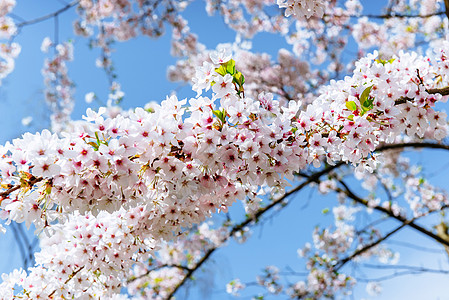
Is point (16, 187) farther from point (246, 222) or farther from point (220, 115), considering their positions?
point (246, 222)

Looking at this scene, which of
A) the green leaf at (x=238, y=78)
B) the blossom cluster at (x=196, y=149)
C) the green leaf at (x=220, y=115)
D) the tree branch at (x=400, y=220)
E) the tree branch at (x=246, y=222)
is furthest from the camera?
the tree branch at (x=400, y=220)

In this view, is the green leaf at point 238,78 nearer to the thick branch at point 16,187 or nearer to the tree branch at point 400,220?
the thick branch at point 16,187

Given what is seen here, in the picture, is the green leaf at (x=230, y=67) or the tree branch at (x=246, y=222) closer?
the green leaf at (x=230, y=67)

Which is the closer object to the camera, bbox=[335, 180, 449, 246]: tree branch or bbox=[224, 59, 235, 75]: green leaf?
bbox=[224, 59, 235, 75]: green leaf

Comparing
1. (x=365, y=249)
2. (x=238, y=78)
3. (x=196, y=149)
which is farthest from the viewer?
(x=365, y=249)

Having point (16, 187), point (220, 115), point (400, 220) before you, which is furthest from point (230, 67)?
point (400, 220)

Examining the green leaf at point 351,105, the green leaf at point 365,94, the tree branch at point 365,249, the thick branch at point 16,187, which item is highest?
the tree branch at point 365,249

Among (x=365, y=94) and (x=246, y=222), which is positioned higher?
(x=246, y=222)

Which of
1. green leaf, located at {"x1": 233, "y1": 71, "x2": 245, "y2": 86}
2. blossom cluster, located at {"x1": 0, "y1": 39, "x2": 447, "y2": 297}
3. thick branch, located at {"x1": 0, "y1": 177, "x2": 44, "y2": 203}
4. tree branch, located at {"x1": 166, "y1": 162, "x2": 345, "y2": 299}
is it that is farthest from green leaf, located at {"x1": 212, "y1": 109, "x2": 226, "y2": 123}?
tree branch, located at {"x1": 166, "y1": 162, "x2": 345, "y2": 299}

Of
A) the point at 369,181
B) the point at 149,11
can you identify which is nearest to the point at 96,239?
the point at 149,11

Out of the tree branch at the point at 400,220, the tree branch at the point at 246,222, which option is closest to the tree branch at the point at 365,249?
the tree branch at the point at 400,220

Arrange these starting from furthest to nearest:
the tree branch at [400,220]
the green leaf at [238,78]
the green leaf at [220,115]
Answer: the tree branch at [400,220]
the green leaf at [238,78]
the green leaf at [220,115]

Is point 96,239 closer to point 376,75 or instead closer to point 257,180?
point 257,180

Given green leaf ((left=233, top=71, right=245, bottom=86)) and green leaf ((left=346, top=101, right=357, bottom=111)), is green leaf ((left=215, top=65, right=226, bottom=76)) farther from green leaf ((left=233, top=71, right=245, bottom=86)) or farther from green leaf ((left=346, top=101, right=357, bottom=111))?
green leaf ((left=346, top=101, right=357, bottom=111))
